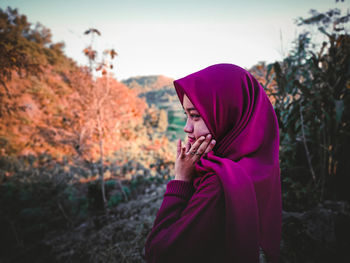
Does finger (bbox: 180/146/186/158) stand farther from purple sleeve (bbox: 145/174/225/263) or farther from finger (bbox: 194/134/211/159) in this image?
purple sleeve (bbox: 145/174/225/263)

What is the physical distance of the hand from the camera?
0.87 m

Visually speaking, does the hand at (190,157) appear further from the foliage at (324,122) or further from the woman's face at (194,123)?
the foliage at (324,122)

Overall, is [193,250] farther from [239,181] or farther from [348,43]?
[348,43]

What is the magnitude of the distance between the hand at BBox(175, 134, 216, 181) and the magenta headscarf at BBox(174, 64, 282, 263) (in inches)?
2.1

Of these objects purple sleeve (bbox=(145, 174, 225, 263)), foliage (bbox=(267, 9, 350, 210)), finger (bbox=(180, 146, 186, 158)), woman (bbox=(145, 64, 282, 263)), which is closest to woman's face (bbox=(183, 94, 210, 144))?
woman (bbox=(145, 64, 282, 263))

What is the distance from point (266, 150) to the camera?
779 millimetres

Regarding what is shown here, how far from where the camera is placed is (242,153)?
0.76 metres

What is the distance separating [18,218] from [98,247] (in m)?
4.46

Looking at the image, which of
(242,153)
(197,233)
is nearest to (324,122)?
(242,153)

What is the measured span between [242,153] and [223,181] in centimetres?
23

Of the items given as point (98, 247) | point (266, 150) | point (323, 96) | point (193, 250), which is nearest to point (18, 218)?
point (98, 247)

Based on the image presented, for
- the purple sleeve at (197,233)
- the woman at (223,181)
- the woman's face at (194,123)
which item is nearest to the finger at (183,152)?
the woman at (223,181)

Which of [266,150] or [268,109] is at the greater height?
[268,109]

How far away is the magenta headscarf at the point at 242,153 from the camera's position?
23.8 inches
